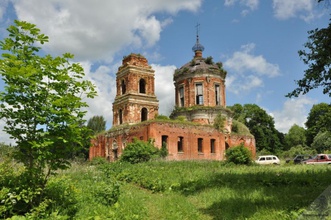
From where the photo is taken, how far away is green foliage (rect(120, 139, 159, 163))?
24844 millimetres

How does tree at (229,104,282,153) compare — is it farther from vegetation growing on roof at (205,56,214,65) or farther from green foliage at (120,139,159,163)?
green foliage at (120,139,159,163)

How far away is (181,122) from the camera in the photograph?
3219cm

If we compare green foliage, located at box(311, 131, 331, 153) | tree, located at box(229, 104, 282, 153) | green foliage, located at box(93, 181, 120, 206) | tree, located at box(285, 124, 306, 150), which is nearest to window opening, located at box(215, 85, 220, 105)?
green foliage, located at box(311, 131, 331, 153)

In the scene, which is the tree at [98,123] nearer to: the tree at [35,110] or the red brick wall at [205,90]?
the red brick wall at [205,90]

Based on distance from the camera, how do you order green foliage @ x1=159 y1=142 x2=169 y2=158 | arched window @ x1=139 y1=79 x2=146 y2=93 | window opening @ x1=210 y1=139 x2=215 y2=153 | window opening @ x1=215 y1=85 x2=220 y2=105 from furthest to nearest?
arched window @ x1=139 y1=79 x2=146 y2=93 < window opening @ x1=215 y1=85 x2=220 y2=105 < window opening @ x1=210 y1=139 x2=215 y2=153 < green foliage @ x1=159 y1=142 x2=169 y2=158

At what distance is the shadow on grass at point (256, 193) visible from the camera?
828cm

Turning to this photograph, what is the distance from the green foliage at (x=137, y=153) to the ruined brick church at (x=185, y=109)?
580 cm

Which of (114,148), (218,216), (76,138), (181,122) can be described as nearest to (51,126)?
(76,138)

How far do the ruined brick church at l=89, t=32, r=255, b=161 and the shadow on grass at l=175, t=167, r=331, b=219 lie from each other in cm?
1888

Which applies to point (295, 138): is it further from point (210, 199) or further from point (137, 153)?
point (210, 199)

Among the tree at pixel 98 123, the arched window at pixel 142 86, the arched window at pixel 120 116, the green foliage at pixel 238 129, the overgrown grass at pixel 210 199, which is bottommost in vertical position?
the overgrown grass at pixel 210 199

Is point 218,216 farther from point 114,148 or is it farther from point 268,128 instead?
point 268,128

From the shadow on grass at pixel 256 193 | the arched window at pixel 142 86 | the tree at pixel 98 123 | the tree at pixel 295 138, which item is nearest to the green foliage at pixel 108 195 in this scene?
the shadow on grass at pixel 256 193

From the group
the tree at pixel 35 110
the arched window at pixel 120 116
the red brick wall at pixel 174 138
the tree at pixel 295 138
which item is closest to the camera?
the tree at pixel 35 110
